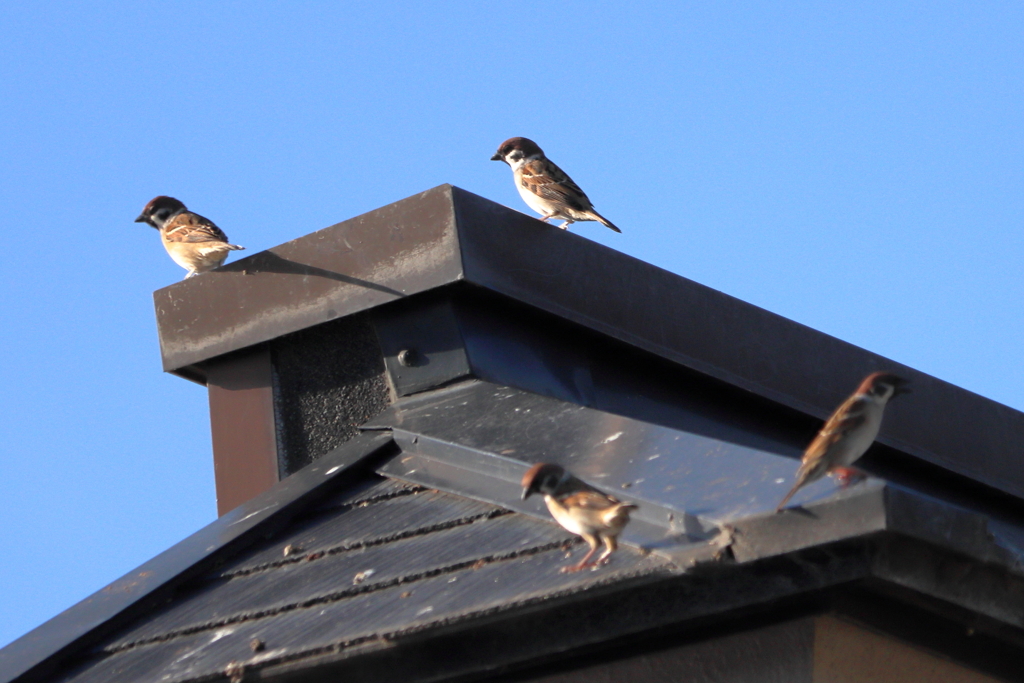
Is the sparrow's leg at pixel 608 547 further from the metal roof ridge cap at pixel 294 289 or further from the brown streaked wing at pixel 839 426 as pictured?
the metal roof ridge cap at pixel 294 289

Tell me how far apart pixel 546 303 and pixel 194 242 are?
299 centimetres

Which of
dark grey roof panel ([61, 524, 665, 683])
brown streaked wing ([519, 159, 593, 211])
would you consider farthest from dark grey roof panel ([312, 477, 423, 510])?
brown streaked wing ([519, 159, 593, 211])

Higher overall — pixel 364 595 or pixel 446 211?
pixel 446 211

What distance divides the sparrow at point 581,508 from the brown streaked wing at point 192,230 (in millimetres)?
4110

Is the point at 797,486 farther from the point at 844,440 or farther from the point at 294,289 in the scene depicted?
the point at 294,289

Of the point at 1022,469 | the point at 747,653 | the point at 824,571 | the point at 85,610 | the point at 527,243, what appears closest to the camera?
the point at 824,571

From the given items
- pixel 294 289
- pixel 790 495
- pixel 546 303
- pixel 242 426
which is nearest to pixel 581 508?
pixel 790 495

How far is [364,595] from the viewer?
2.61 meters

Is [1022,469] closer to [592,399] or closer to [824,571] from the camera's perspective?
[592,399]

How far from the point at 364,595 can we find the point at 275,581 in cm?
40

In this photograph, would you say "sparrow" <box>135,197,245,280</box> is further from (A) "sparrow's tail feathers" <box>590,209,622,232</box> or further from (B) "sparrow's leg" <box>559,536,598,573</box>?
(B) "sparrow's leg" <box>559,536,598,573</box>

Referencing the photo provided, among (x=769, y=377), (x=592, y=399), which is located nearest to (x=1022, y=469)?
(x=769, y=377)

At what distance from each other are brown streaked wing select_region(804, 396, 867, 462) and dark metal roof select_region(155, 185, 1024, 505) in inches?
53.9

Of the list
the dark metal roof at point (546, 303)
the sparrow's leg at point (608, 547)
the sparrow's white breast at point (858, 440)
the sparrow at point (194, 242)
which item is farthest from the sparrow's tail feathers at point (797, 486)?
the sparrow at point (194, 242)
